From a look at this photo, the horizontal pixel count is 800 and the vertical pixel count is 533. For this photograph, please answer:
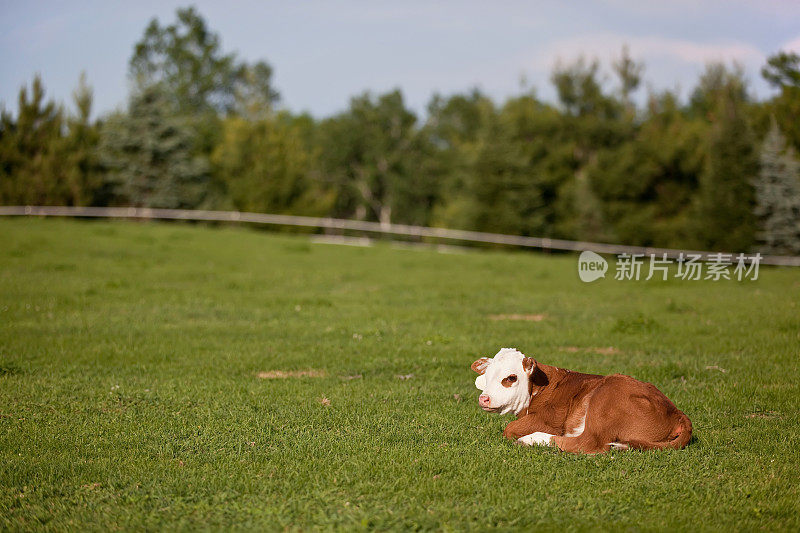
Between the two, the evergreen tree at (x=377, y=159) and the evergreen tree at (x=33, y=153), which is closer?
the evergreen tree at (x=33, y=153)

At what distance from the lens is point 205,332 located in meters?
11.5

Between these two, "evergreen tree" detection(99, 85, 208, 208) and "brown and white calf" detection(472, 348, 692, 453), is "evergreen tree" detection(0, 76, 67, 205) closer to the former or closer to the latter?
"evergreen tree" detection(99, 85, 208, 208)

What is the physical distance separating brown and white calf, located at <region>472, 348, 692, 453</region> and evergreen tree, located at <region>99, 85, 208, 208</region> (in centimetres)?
4448

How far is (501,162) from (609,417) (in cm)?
4258

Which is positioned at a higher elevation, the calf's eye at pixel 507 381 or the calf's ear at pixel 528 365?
the calf's ear at pixel 528 365

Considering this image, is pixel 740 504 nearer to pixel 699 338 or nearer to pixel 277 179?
pixel 699 338

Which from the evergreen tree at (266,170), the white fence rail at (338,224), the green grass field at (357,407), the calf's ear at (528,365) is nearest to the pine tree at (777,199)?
the white fence rail at (338,224)

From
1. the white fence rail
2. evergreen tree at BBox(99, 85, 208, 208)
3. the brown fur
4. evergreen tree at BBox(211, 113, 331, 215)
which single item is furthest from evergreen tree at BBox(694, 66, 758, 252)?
the brown fur

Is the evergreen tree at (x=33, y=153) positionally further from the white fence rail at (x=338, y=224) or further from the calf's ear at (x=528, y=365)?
the calf's ear at (x=528, y=365)

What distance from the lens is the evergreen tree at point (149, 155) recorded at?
153 ft

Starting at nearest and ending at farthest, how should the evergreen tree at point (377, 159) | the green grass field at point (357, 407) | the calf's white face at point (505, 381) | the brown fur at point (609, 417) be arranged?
the green grass field at point (357, 407), the brown fur at point (609, 417), the calf's white face at point (505, 381), the evergreen tree at point (377, 159)

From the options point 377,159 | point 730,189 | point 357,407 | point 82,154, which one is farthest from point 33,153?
point 357,407

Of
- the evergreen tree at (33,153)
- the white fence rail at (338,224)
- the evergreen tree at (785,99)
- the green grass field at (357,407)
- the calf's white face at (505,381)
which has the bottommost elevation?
the green grass field at (357,407)

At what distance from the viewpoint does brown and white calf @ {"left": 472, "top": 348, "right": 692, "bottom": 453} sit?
230 inches
